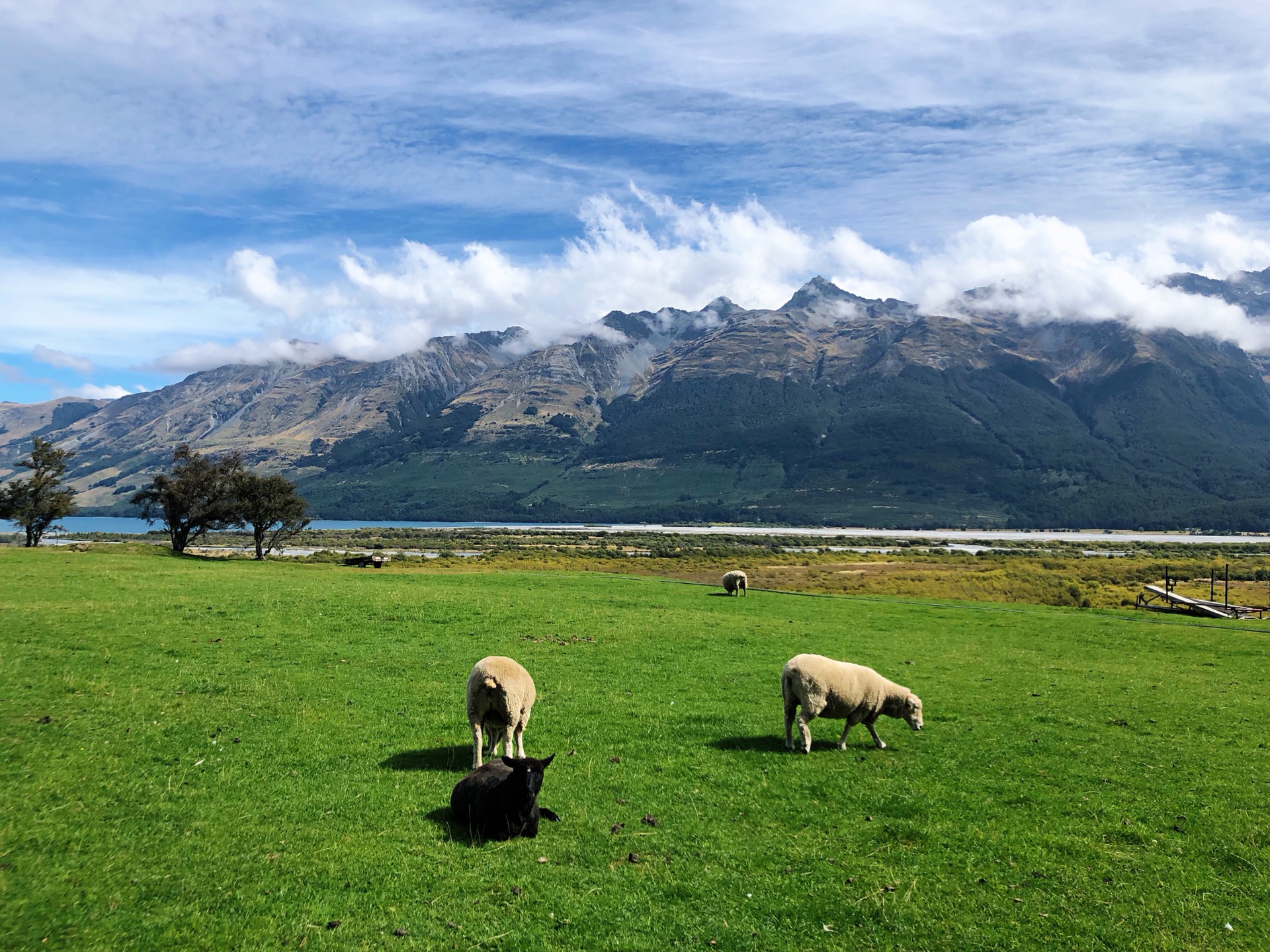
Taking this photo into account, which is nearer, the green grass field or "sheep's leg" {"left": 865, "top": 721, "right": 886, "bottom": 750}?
the green grass field

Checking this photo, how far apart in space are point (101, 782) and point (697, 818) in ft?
33.4

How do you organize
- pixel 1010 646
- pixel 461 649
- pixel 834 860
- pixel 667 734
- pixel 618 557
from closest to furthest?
pixel 834 860
pixel 667 734
pixel 461 649
pixel 1010 646
pixel 618 557

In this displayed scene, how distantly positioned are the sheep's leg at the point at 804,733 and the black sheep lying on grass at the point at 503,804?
644cm

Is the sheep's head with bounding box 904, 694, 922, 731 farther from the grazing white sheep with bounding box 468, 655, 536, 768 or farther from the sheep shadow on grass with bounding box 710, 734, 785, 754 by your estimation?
the grazing white sheep with bounding box 468, 655, 536, 768

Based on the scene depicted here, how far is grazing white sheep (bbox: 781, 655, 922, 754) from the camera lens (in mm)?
15945

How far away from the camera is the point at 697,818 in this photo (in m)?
12.1

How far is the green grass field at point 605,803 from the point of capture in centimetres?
901

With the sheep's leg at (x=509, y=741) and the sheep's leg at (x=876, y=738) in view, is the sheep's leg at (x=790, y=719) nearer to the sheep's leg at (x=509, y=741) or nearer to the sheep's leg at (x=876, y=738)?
the sheep's leg at (x=876, y=738)

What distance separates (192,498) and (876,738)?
7136 cm

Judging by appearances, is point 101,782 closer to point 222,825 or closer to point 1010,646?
point 222,825

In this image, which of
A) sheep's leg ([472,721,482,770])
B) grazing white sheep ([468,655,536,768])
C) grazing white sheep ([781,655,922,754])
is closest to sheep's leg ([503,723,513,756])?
grazing white sheep ([468,655,536,768])

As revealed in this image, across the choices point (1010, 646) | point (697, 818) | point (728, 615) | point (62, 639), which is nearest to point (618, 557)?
point (728, 615)

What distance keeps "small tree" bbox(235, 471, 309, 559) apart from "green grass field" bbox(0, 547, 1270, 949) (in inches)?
1913

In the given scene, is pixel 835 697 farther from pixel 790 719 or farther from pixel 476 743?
pixel 476 743
